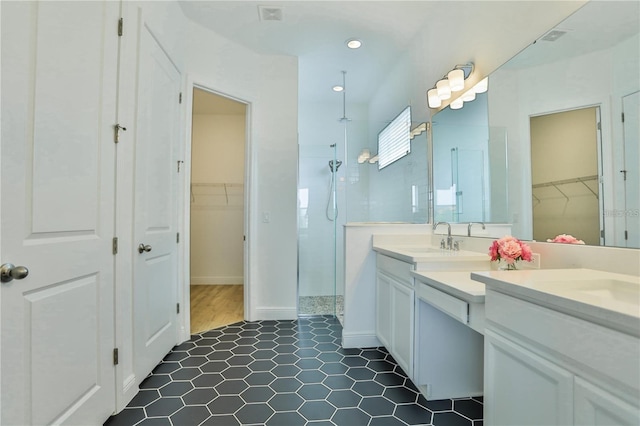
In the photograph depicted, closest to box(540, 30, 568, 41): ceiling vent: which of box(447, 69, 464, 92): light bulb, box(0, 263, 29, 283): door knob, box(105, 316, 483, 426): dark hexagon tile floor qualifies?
box(447, 69, 464, 92): light bulb

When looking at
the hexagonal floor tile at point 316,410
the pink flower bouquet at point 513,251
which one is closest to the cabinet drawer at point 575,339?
the pink flower bouquet at point 513,251

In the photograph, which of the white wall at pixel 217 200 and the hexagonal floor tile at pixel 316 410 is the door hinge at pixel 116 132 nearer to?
the hexagonal floor tile at pixel 316 410

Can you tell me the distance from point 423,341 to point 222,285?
3.69 metres

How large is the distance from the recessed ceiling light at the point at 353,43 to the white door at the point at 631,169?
2.36 meters

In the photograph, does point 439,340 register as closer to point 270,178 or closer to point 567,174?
point 567,174

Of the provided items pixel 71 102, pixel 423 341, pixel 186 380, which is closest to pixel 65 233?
pixel 71 102

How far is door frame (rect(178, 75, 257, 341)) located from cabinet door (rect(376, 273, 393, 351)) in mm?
1346

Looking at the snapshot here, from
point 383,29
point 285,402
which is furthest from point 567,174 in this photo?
point 383,29

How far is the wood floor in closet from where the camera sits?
3.14 m

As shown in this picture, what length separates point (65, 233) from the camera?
4.43ft

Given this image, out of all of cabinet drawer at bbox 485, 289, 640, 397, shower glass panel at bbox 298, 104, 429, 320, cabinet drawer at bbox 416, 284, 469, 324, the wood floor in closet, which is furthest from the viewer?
the wood floor in closet

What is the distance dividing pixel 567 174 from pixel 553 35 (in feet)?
2.33

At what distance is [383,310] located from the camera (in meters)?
2.37

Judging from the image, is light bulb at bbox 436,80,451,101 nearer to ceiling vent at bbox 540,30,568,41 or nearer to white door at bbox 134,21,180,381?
ceiling vent at bbox 540,30,568,41
